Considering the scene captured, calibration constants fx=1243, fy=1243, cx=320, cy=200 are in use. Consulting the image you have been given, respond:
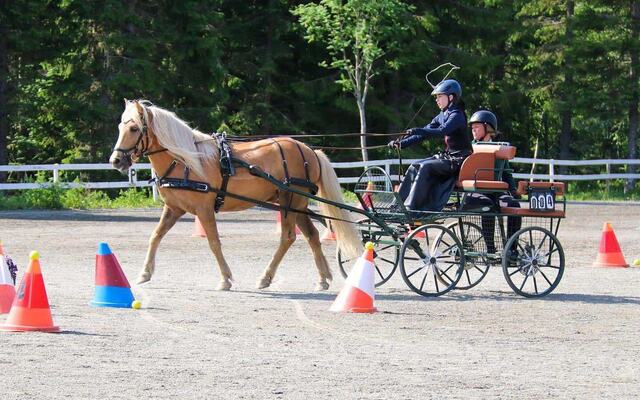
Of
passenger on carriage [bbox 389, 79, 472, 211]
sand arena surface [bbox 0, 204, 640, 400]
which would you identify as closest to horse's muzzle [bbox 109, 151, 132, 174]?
sand arena surface [bbox 0, 204, 640, 400]

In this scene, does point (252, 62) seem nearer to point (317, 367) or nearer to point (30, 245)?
point (30, 245)

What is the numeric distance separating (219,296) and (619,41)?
26.5 metres

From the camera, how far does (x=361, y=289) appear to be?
38.0 feet

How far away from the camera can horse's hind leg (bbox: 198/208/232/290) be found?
1320 centimetres

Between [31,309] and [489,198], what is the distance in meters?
5.34

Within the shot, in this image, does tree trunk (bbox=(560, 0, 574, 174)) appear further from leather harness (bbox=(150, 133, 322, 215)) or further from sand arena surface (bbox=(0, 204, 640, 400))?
leather harness (bbox=(150, 133, 322, 215))

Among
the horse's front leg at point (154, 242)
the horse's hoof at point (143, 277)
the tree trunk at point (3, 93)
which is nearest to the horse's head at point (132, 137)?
the horse's front leg at point (154, 242)

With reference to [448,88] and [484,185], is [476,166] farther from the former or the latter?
[448,88]

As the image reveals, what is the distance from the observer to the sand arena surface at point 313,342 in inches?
319

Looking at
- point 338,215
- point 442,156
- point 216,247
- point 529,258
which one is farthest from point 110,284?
point 529,258

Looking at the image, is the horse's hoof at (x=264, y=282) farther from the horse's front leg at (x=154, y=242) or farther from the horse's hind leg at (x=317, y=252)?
the horse's front leg at (x=154, y=242)

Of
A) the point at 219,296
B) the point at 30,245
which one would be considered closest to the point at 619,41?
the point at 30,245

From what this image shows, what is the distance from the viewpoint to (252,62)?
3638 cm

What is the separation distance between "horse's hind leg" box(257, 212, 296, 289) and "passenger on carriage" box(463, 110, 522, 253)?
1959 millimetres
